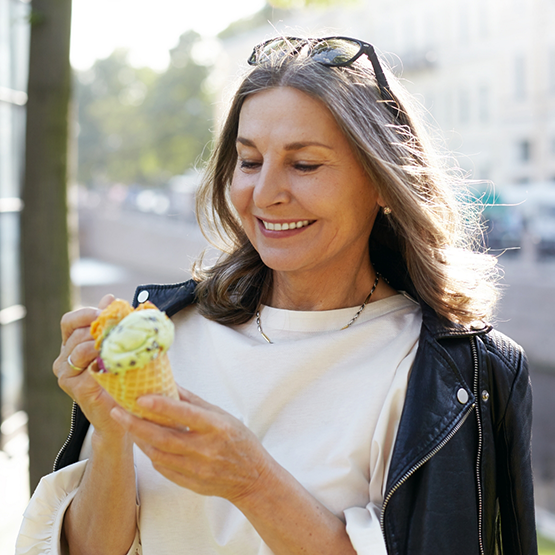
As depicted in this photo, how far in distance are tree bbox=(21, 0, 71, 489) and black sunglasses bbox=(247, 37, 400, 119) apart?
5.92 feet

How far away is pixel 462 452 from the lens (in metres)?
1.78

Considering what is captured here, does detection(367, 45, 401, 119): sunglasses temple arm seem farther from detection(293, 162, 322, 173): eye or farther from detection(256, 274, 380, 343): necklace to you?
detection(256, 274, 380, 343): necklace

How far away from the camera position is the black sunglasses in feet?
6.61

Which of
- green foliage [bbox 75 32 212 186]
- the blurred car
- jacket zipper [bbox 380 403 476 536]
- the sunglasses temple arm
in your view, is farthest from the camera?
green foliage [bbox 75 32 212 186]

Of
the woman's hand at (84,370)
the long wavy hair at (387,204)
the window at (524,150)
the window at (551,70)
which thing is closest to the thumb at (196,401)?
the woman's hand at (84,370)

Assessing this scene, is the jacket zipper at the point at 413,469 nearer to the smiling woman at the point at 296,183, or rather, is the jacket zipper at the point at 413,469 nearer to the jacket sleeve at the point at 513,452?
the jacket sleeve at the point at 513,452

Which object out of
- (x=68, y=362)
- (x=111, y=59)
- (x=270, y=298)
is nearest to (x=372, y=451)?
(x=270, y=298)

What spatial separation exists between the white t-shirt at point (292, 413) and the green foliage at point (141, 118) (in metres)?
36.2

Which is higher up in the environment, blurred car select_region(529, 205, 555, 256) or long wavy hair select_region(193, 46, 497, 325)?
long wavy hair select_region(193, 46, 497, 325)

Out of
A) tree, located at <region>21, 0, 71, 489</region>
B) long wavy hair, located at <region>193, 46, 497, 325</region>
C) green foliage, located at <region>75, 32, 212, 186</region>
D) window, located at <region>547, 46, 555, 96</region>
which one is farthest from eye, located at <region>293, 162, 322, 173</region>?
green foliage, located at <region>75, 32, 212, 186</region>

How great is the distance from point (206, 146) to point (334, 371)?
4.26 feet

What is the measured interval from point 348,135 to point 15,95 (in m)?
6.17

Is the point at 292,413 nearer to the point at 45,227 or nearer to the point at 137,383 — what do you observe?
the point at 137,383

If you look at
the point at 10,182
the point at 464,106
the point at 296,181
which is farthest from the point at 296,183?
the point at 464,106
